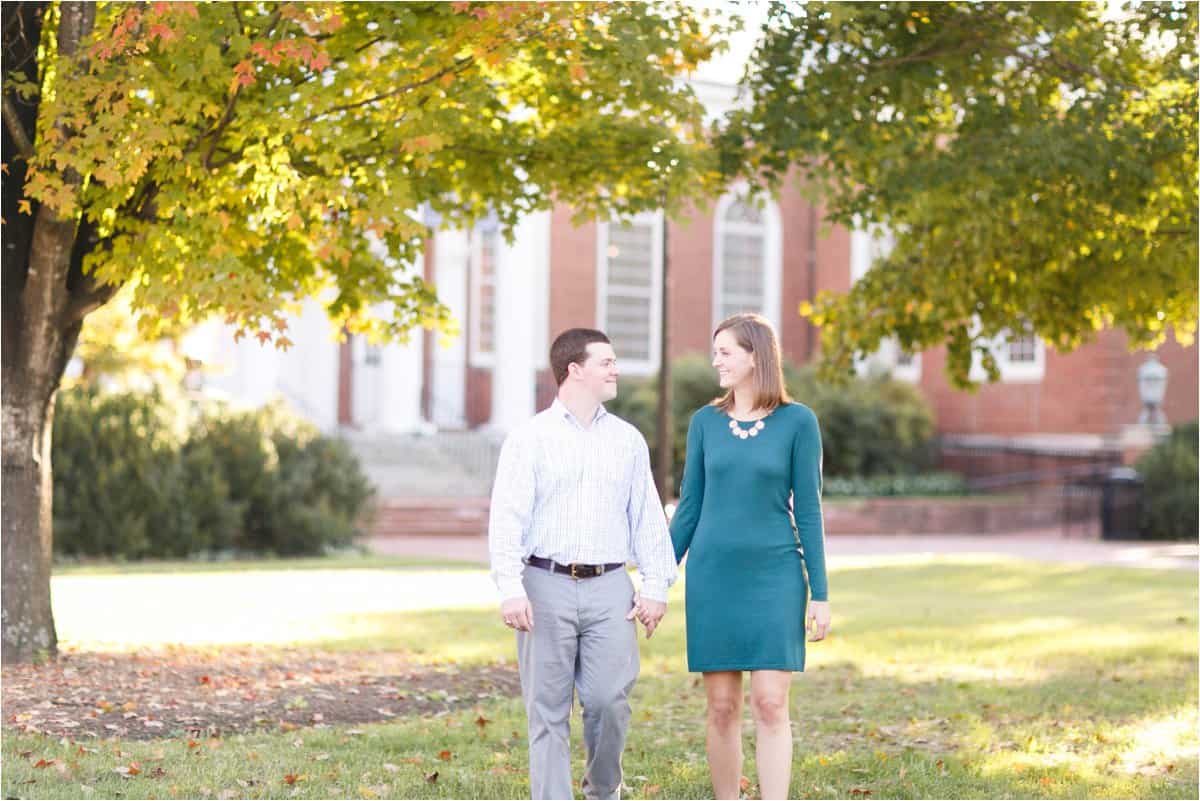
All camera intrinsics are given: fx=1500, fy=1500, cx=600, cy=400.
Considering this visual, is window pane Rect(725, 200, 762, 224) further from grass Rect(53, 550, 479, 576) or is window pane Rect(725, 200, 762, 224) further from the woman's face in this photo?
the woman's face

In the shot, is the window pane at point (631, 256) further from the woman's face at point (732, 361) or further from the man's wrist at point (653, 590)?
the man's wrist at point (653, 590)

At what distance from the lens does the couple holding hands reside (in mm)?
5066

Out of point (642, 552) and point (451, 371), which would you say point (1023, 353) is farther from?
point (642, 552)

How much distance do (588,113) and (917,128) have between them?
2.09 metres

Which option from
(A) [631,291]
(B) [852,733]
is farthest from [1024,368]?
(B) [852,733]

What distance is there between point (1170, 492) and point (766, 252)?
42.1ft

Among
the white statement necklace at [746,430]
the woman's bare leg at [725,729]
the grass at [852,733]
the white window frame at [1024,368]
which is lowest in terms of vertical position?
the grass at [852,733]

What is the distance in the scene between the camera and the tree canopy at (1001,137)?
28.9 ft

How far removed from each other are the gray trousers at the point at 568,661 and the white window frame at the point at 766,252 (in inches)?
1135

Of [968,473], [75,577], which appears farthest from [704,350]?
[75,577]

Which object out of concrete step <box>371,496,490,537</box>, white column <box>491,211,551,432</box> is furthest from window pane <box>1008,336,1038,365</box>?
concrete step <box>371,496,490,537</box>

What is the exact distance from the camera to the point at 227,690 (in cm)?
846

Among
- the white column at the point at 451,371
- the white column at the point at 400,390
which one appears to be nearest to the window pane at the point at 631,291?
the white column at the point at 451,371

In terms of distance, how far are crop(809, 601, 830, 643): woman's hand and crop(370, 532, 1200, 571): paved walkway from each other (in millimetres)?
13873
